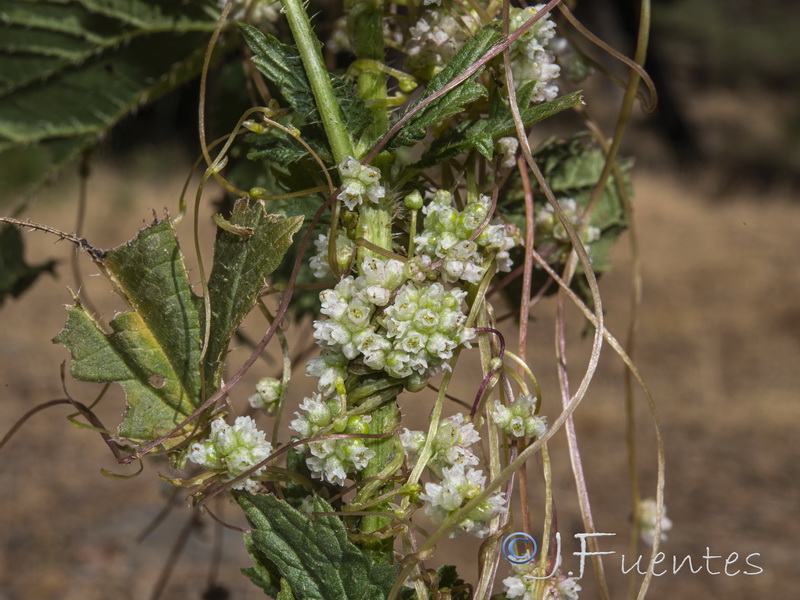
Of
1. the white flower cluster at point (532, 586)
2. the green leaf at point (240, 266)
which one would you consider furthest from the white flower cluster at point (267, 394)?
the white flower cluster at point (532, 586)

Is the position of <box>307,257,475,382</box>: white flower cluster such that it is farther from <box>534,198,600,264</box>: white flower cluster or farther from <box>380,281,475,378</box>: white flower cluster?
<box>534,198,600,264</box>: white flower cluster

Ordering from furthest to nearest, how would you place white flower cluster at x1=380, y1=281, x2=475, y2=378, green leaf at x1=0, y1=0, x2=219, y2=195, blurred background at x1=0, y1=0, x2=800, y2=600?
blurred background at x1=0, y1=0, x2=800, y2=600 < green leaf at x1=0, y1=0, x2=219, y2=195 < white flower cluster at x1=380, y1=281, x2=475, y2=378

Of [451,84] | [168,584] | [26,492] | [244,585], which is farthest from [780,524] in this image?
[451,84]

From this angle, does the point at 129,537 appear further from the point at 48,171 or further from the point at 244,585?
the point at 48,171

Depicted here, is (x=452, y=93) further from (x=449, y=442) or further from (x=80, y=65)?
(x=80, y=65)

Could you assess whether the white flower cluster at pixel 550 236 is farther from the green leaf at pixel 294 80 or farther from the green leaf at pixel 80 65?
the green leaf at pixel 80 65

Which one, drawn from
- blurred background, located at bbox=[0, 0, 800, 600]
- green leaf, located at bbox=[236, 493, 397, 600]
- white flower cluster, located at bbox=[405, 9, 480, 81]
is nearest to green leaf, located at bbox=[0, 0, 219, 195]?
blurred background, located at bbox=[0, 0, 800, 600]
